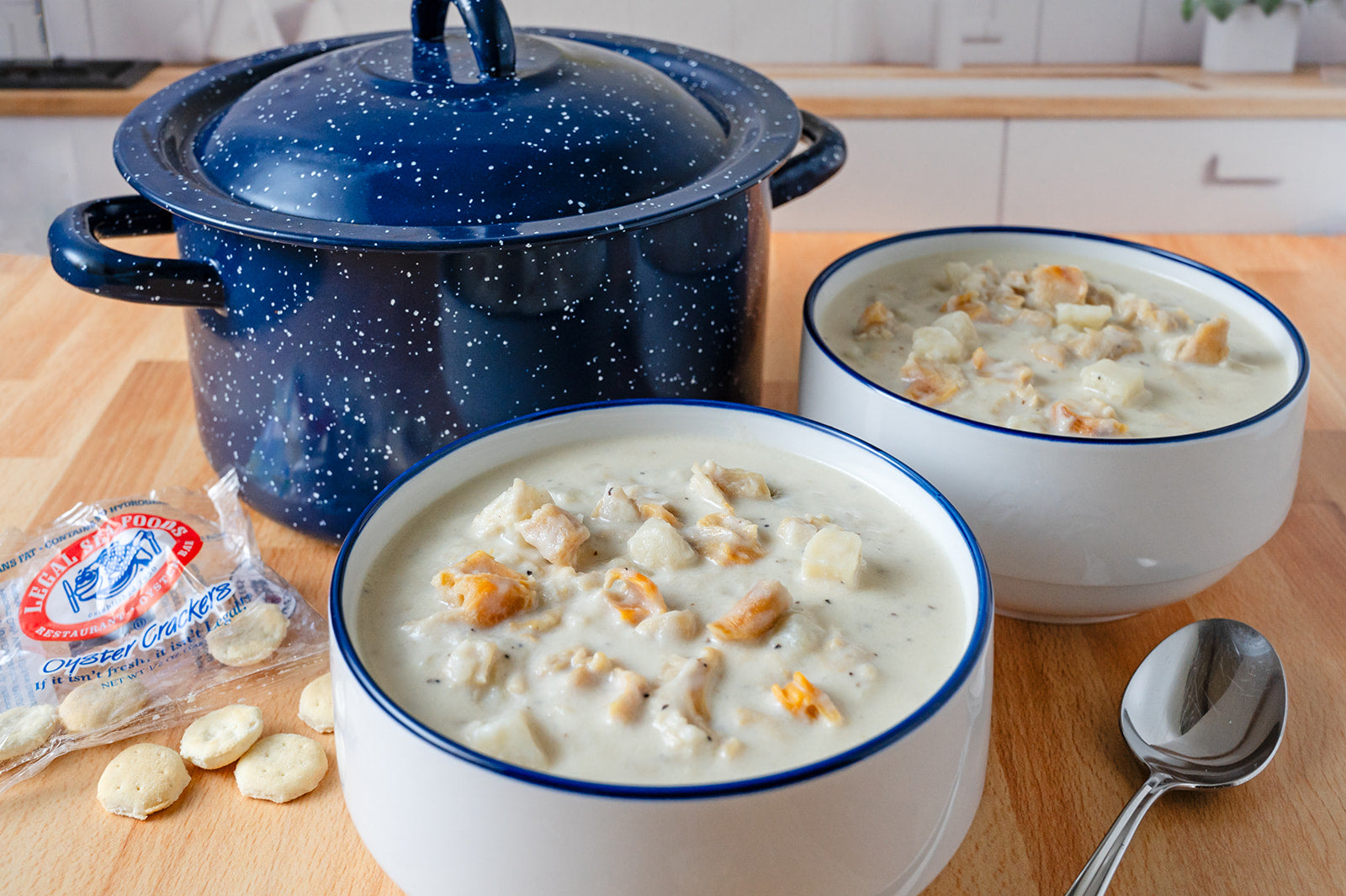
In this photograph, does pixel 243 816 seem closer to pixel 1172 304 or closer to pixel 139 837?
pixel 139 837

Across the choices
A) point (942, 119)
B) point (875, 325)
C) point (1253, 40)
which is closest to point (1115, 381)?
point (875, 325)

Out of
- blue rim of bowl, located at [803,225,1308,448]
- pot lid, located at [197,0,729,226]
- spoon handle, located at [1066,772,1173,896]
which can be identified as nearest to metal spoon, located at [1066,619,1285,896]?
spoon handle, located at [1066,772,1173,896]

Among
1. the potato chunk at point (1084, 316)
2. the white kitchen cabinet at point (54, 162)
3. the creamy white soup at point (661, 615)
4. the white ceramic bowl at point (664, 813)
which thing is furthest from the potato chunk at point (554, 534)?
the white kitchen cabinet at point (54, 162)

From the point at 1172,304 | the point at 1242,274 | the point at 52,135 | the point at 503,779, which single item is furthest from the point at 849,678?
the point at 52,135

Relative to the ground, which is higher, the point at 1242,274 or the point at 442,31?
the point at 442,31

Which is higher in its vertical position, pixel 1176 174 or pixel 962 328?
pixel 962 328

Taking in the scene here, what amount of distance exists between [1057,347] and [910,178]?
1.58 metres

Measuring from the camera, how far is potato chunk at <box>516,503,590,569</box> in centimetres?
66

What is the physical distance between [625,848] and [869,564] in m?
0.25

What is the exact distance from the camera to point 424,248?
699mm

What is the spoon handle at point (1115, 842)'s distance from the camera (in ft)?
2.01

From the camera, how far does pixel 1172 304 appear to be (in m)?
0.95

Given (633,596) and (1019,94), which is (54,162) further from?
(633,596)

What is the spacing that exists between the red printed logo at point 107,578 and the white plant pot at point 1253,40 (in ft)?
7.52
